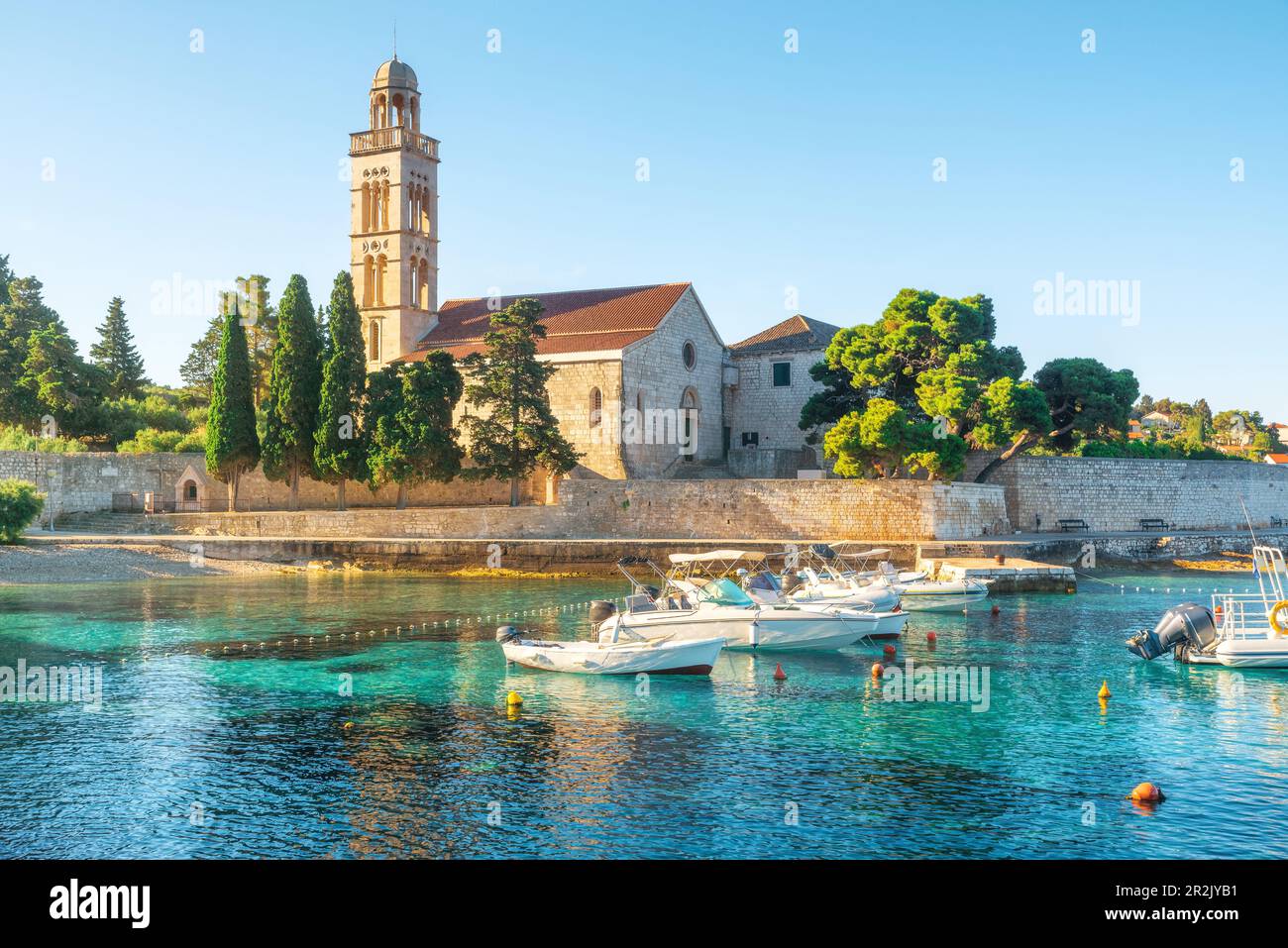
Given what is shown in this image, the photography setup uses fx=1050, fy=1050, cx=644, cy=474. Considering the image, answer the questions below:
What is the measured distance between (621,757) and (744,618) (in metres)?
8.40

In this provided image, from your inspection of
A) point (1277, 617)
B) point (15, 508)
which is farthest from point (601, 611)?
point (15, 508)

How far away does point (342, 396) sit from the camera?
44406 mm

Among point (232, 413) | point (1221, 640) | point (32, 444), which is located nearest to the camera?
point (1221, 640)

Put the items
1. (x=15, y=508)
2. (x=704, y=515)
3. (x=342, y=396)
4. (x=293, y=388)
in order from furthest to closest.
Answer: (x=293, y=388) < (x=342, y=396) < (x=704, y=515) < (x=15, y=508)

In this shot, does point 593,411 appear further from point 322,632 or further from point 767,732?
point 767,732

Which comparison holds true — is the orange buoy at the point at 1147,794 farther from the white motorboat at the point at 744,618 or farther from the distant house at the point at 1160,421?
the distant house at the point at 1160,421

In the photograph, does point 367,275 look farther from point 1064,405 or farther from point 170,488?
point 1064,405

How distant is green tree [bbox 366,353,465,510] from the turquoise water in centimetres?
1945

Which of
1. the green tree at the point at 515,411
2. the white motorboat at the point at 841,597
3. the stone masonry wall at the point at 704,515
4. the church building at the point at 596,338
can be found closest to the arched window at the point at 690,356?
the church building at the point at 596,338

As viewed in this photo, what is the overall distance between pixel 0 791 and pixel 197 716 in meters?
3.98

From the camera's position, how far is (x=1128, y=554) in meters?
40.5

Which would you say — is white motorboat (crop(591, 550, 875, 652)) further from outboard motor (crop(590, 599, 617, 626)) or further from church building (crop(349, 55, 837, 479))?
church building (crop(349, 55, 837, 479))

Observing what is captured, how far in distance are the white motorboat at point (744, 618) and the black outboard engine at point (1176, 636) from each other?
5.40 metres

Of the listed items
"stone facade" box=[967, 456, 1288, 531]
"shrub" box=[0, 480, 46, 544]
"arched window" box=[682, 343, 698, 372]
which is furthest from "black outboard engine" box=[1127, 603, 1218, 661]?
"shrub" box=[0, 480, 46, 544]
